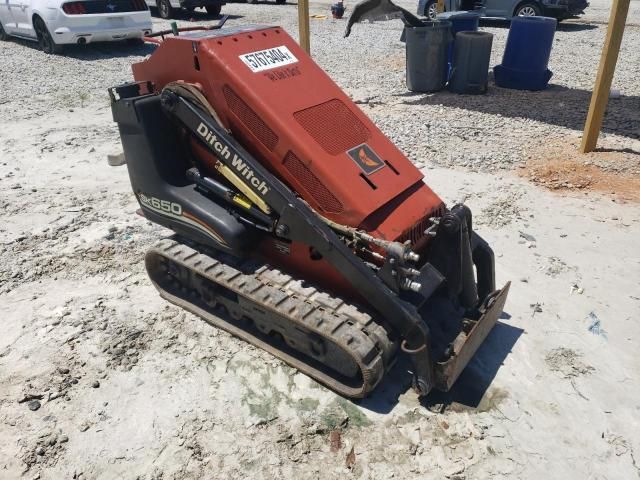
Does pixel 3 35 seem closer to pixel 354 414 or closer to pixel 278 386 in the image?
pixel 278 386

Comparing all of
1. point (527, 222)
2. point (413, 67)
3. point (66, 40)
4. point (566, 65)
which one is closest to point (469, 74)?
point (413, 67)

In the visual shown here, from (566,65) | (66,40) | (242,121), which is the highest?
(242,121)

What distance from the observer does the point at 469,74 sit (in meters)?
9.88

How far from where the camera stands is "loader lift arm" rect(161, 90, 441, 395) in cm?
328

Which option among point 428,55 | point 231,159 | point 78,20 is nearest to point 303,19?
point 428,55

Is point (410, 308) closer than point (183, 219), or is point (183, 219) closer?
point (410, 308)

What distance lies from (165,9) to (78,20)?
6.97 m

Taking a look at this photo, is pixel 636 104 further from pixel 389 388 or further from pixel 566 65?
pixel 389 388

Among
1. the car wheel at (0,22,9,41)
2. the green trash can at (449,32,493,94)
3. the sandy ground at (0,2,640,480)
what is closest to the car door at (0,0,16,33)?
the car wheel at (0,22,9,41)

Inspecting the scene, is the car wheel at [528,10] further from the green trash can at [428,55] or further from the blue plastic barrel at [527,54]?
the green trash can at [428,55]

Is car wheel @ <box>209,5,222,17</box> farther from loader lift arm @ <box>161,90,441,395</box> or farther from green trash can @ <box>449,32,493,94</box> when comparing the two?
loader lift arm @ <box>161,90,441,395</box>

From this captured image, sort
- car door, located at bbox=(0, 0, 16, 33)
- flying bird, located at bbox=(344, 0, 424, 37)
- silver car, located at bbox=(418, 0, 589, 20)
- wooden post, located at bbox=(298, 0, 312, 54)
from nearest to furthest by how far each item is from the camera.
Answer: flying bird, located at bbox=(344, 0, 424, 37), wooden post, located at bbox=(298, 0, 312, 54), car door, located at bbox=(0, 0, 16, 33), silver car, located at bbox=(418, 0, 589, 20)

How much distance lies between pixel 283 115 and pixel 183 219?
3.64 ft

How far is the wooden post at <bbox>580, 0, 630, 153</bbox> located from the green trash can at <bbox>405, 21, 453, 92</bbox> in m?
3.32
